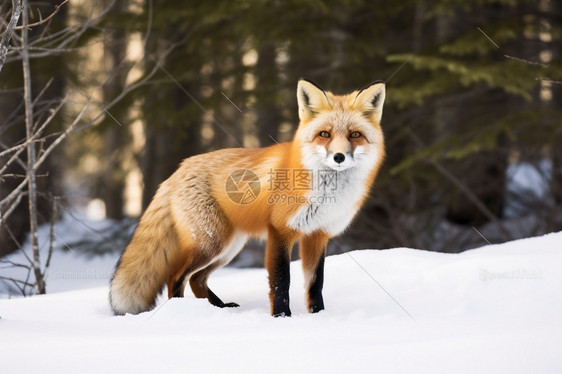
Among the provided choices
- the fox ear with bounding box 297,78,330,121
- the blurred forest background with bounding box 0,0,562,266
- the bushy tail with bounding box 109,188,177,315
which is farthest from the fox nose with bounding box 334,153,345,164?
the blurred forest background with bounding box 0,0,562,266

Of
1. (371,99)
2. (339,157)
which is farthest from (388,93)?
(339,157)

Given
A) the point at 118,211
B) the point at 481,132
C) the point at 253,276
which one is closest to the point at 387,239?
the point at 481,132

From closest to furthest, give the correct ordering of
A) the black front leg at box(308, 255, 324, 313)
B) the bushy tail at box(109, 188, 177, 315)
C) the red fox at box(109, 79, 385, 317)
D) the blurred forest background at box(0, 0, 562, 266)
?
the red fox at box(109, 79, 385, 317) < the black front leg at box(308, 255, 324, 313) < the bushy tail at box(109, 188, 177, 315) < the blurred forest background at box(0, 0, 562, 266)

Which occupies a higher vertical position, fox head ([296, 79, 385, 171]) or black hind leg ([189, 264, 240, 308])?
fox head ([296, 79, 385, 171])

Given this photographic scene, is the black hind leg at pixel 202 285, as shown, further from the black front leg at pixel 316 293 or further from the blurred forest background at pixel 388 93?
the blurred forest background at pixel 388 93

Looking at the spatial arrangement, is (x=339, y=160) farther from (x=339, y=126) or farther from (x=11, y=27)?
(x=11, y=27)

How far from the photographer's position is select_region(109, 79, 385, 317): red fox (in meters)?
3.61

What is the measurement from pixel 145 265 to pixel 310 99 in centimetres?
169

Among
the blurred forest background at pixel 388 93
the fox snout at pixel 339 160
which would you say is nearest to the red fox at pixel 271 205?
the fox snout at pixel 339 160

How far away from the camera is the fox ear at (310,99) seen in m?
3.61

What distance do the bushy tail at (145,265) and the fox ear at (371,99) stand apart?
1.62m

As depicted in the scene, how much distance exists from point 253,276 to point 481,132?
350 centimetres

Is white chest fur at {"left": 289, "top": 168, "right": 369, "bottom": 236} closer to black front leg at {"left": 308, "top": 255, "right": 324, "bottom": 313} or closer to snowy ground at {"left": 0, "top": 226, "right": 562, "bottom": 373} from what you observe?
black front leg at {"left": 308, "top": 255, "right": 324, "bottom": 313}

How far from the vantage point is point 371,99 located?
3703mm
